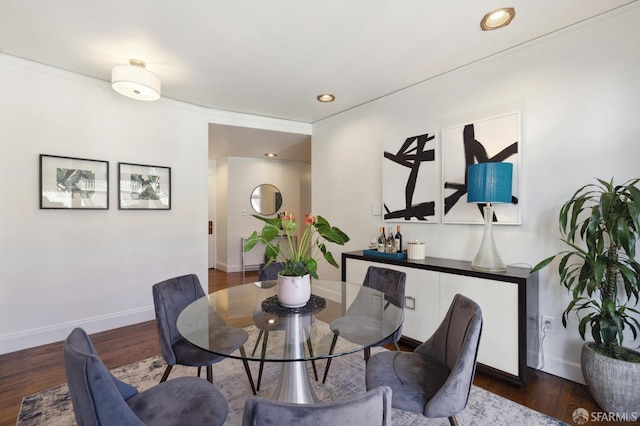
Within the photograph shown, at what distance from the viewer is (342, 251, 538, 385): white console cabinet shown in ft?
6.79

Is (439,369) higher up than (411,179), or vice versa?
(411,179)

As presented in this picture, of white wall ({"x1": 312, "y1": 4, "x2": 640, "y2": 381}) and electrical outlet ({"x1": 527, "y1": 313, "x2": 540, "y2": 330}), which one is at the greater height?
white wall ({"x1": 312, "y1": 4, "x2": 640, "y2": 381})

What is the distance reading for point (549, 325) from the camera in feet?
7.44

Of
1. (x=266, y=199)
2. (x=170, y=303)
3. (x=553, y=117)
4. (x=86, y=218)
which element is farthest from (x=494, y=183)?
(x=266, y=199)

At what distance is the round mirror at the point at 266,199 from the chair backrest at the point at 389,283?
4.49m

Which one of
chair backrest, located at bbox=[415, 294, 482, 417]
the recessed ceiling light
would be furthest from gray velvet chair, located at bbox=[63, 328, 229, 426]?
the recessed ceiling light

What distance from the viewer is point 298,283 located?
1.70 m

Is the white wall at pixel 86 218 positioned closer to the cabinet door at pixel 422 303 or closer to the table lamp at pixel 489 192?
the cabinet door at pixel 422 303

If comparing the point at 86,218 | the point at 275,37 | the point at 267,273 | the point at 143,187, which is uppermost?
the point at 275,37

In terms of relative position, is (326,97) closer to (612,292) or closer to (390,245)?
(390,245)

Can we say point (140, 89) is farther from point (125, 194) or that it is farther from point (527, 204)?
point (527, 204)

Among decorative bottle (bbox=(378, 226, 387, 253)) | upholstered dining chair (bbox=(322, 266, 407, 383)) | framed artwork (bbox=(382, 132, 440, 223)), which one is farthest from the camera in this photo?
decorative bottle (bbox=(378, 226, 387, 253))

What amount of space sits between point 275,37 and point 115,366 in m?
2.90

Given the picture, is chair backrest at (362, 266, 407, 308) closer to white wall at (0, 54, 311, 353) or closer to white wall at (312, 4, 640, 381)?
white wall at (312, 4, 640, 381)
